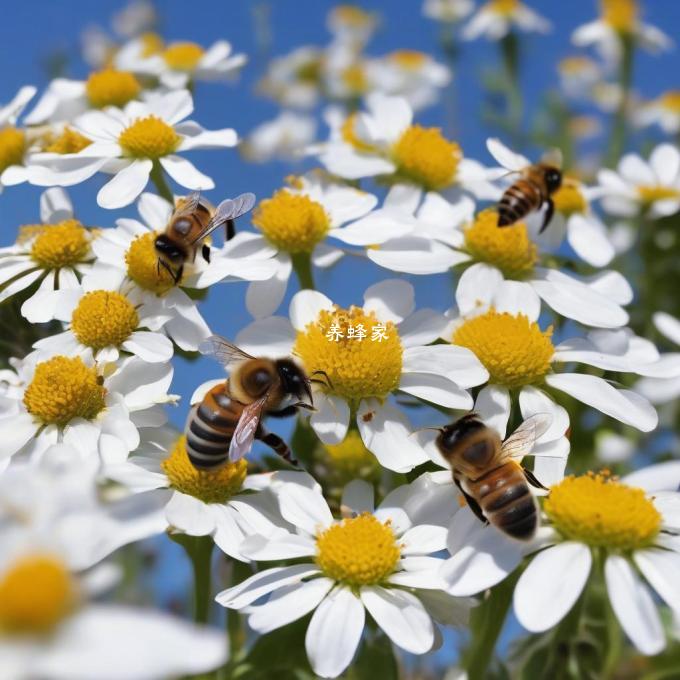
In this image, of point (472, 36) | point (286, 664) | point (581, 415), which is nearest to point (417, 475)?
point (286, 664)

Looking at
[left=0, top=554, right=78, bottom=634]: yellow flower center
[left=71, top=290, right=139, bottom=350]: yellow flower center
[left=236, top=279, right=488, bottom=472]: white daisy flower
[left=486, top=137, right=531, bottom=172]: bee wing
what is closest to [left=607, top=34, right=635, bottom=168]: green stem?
[left=486, top=137, right=531, bottom=172]: bee wing

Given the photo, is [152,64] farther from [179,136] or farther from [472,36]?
[472,36]

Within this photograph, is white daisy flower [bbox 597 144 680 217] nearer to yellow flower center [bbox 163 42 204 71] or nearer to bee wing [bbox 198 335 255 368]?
yellow flower center [bbox 163 42 204 71]

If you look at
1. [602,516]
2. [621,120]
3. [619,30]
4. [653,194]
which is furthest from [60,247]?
[619,30]

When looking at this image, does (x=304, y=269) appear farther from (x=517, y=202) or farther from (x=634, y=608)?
(x=634, y=608)

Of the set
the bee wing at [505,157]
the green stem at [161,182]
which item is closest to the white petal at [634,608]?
the bee wing at [505,157]

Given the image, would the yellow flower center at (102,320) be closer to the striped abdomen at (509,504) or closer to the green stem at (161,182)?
the green stem at (161,182)
